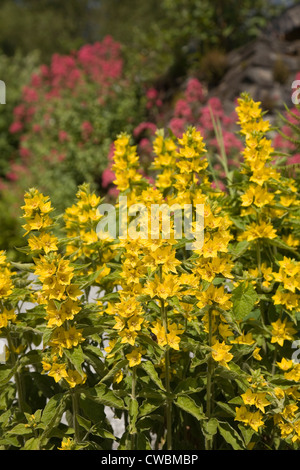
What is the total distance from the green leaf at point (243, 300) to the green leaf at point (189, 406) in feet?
0.86

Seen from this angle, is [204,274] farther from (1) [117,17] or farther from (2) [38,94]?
(1) [117,17]

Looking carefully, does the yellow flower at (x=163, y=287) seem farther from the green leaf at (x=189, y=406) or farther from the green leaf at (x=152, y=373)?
the green leaf at (x=189, y=406)

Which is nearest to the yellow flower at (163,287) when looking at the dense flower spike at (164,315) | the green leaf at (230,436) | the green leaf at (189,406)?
the dense flower spike at (164,315)

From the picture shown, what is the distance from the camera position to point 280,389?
1424 mm

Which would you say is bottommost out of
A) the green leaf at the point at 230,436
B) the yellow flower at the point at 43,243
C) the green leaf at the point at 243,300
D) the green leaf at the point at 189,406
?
the green leaf at the point at 230,436

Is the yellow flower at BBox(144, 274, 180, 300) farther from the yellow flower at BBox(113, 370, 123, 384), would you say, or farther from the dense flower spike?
the yellow flower at BBox(113, 370, 123, 384)

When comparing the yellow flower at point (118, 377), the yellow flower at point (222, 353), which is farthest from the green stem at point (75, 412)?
the yellow flower at point (222, 353)

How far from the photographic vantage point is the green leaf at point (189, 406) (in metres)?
1.30

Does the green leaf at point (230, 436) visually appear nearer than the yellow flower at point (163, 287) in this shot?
No

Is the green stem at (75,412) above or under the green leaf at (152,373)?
under

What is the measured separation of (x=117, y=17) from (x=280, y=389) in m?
18.0

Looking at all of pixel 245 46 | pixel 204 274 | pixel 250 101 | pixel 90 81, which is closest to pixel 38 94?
pixel 90 81

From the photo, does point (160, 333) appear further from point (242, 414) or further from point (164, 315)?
point (242, 414)

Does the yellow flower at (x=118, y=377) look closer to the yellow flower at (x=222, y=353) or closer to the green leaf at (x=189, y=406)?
the green leaf at (x=189, y=406)
